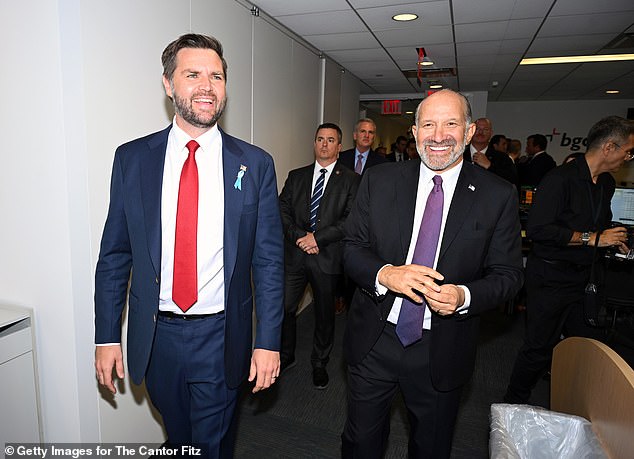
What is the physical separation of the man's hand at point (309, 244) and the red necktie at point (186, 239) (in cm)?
164

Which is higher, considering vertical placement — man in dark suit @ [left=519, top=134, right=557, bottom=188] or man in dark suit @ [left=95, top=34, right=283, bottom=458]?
man in dark suit @ [left=519, top=134, right=557, bottom=188]

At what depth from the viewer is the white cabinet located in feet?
6.22

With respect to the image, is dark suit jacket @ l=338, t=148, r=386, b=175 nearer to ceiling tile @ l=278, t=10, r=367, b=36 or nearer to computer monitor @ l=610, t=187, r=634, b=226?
ceiling tile @ l=278, t=10, r=367, b=36

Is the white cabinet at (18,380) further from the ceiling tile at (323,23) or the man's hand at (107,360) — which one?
the ceiling tile at (323,23)

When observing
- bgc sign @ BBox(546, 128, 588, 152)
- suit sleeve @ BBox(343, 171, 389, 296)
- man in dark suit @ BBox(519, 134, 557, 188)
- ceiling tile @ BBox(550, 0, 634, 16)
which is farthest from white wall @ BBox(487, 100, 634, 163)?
suit sleeve @ BBox(343, 171, 389, 296)

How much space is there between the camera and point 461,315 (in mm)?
1575

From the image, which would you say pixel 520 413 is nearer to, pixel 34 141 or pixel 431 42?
pixel 34 141

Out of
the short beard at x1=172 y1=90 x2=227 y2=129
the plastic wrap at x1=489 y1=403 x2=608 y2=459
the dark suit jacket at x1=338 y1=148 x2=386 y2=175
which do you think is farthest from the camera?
the dark suit jacket at x1=338 y1=148 x2=386 y2=175

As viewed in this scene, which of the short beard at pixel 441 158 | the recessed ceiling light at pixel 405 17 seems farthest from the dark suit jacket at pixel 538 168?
the short beard at pixel 441 158

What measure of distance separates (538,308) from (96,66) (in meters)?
2.76

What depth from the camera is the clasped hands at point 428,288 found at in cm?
144

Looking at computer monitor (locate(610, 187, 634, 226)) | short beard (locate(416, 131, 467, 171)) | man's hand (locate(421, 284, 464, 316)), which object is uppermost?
short beard (locate(416, 131, 467, 171))

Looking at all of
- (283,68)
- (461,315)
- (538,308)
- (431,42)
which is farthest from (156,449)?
(431,42)

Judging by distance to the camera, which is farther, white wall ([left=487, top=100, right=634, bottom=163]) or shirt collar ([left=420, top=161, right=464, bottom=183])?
white wall ([left=487, top=100, right=634, bottom=163])
